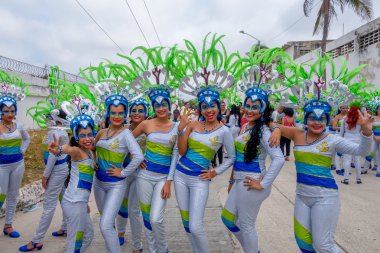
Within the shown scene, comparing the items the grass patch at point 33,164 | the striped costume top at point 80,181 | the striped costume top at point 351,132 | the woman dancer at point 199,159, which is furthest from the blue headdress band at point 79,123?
the striped costume top at point 351,132

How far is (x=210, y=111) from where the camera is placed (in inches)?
140

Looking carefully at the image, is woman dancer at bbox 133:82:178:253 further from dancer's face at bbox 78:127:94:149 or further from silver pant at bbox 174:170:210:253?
dancer's face at bbox 78:127:94:149

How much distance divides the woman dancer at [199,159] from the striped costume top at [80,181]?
2.95 ft

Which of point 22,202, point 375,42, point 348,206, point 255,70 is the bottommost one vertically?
point 348,206

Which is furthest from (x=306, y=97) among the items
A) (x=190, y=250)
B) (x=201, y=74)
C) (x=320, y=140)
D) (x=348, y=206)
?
(x=348, y=206)

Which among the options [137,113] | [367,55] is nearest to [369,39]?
[367,55]

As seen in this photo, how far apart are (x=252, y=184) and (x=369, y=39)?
14.5 meters

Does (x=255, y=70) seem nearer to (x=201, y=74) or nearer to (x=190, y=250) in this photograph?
(x=201, y=74)

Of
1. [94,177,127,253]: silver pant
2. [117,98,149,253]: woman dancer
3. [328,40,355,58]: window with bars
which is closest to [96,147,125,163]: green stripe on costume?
[94,177,127,253]: silver pant

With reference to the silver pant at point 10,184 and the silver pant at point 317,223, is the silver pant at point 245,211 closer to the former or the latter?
the silver pant at point 317,223

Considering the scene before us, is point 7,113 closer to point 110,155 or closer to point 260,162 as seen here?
point 110,155

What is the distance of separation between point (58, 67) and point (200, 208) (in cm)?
336

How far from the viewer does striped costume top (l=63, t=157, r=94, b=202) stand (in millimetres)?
3317

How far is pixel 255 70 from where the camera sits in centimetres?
375
